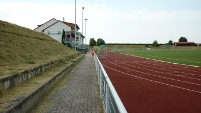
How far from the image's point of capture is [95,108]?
263 inches

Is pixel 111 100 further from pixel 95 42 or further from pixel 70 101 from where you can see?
pixel 95 42

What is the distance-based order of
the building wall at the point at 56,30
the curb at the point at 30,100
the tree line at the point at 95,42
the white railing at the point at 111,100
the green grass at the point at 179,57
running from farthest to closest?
the tree line at the point at 95,42, the building wall at the point at 56,30, the green grass at the point at 179,57, the curb at the point at 30,100, the white railing at the point at 111,100

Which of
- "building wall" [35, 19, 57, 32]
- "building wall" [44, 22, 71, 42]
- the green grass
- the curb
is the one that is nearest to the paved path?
the curb

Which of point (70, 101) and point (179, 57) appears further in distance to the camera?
point (179, 57)

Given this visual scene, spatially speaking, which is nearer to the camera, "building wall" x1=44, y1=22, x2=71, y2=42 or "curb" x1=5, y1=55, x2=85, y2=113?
"curb" x1=5, y1=55, x2=85, y2=113

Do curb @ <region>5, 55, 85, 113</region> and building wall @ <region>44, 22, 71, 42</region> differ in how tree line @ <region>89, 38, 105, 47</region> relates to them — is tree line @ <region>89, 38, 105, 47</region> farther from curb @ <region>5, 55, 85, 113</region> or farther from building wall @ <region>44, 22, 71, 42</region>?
curb @ <region>5, 55, 85, 113</region>

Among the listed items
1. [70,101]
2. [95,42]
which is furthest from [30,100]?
[95,42]

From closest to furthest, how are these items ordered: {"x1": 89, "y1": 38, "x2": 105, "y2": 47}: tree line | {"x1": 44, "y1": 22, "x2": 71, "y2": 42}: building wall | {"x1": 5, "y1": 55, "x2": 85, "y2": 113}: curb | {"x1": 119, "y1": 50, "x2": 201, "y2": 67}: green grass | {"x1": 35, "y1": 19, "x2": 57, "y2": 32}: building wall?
{"x1": 5, "y1": 55, "x2": 85, "y2": 113}: curb
{"x1": 119, "y1": 50, "x2": 201, "y2": 67}: green grass
{"x1": 44, "y1": 22, "x2": 71, "y2": 42}: building wall
{"x1": 35, "y1": 19, "x2": 57, "y2": 32}: building wall
{"x1": 89, "y1": 38, "x2": 105, "y2": 47}: tree line

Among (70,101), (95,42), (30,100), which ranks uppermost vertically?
(95,42)

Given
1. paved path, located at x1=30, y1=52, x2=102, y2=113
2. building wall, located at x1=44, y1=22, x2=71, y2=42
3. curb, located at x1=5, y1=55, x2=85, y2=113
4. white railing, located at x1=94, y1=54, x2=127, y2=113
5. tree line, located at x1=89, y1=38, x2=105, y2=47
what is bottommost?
paved path, located at x1=30, y1=52, x2=102, y2=113

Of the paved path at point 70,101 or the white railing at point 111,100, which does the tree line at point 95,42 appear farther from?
the white railing at point 111,100

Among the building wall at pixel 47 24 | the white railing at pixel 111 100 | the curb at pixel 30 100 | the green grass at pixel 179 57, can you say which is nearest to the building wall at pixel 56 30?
the building wall at pixel 47 24

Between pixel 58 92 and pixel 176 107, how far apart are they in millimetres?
4310

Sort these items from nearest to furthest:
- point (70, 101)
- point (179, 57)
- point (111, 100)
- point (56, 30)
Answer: point (111, 100), point (70, 101), point (179, 57), point (56, 30)
